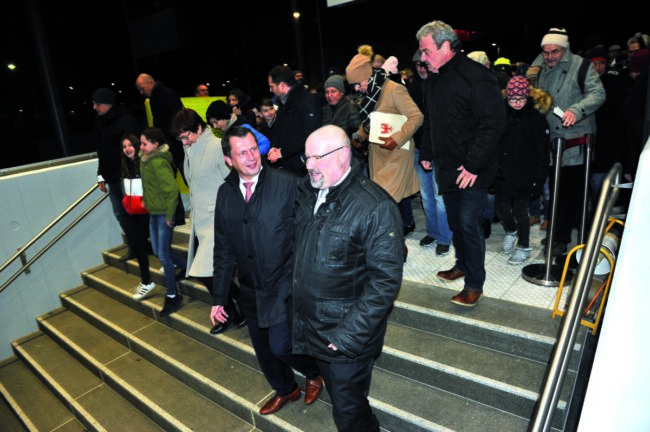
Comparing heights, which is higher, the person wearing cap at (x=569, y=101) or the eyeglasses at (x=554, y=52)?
the eyeglasses at (x=554, y=52)

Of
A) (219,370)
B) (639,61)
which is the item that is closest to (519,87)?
(639,61)


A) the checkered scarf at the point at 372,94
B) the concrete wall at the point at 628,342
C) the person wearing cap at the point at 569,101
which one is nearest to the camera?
the concrete wall at the point at 628,342

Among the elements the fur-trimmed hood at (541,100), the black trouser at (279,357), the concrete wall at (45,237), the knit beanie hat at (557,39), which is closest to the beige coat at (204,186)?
the black trouser at (279,357)

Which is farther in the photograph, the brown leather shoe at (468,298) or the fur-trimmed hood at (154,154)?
the fur-trimmed hood at (154,154)

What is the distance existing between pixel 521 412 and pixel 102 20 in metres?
8.33

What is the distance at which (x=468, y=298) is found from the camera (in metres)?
3.05

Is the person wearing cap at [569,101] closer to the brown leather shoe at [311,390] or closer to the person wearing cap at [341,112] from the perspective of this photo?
the person wearing cap at [341,112]

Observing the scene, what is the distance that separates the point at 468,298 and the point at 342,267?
1560 millimetres

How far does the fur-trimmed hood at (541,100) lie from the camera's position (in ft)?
10.7

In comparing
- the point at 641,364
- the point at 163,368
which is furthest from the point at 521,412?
the point at 163,368

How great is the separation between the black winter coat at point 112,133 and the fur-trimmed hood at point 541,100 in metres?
4.30

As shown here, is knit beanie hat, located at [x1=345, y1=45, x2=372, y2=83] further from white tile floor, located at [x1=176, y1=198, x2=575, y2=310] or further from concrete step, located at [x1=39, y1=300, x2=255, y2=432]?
concrete step, located at [x1=39, y1=300, x2=255, y2=432]

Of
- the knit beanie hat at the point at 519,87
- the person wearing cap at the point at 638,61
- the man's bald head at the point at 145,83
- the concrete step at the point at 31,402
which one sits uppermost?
the man's bald head at the point at 145,83

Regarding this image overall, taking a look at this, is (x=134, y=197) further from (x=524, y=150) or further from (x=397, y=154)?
(x=524, y=150)
